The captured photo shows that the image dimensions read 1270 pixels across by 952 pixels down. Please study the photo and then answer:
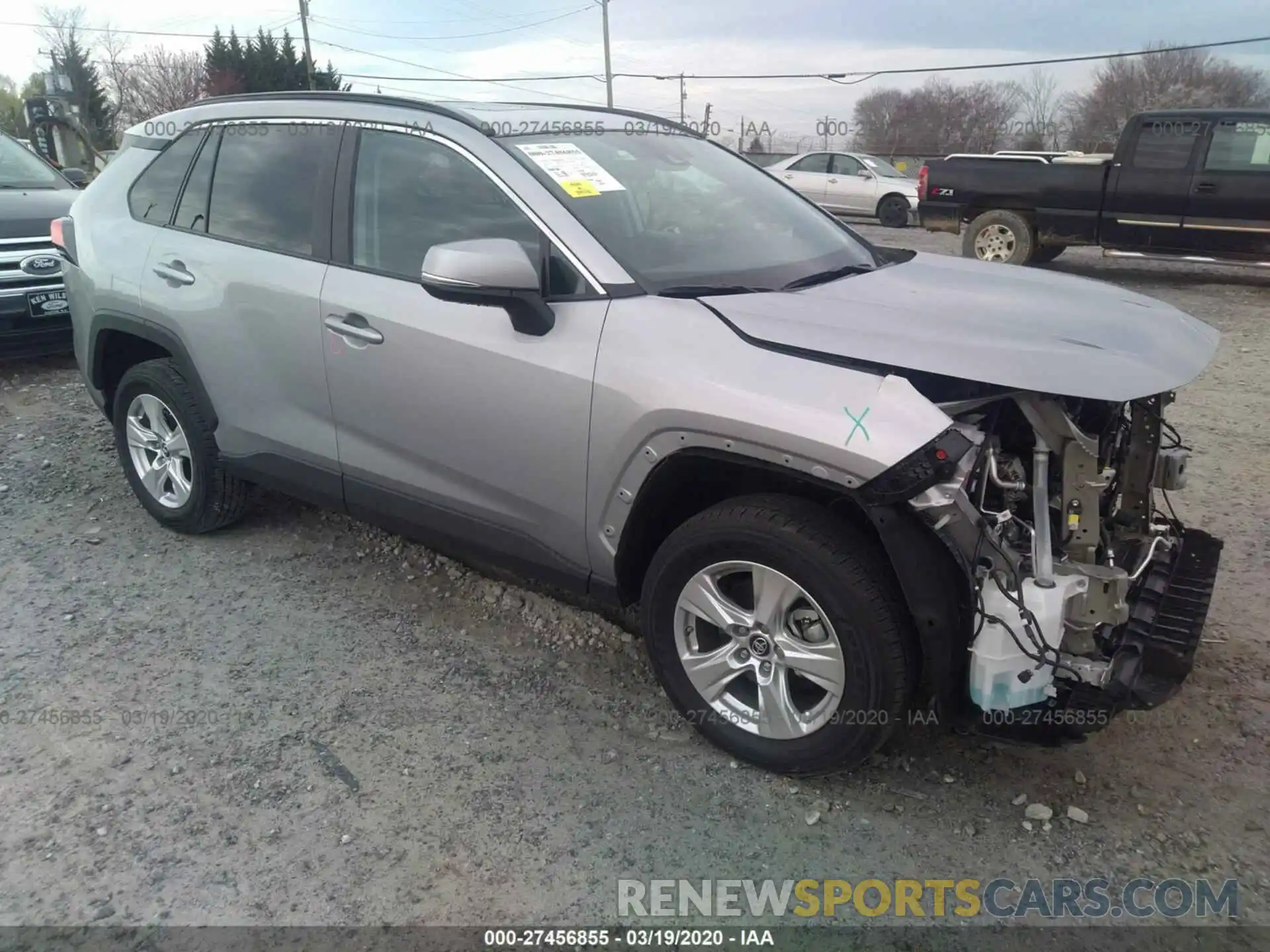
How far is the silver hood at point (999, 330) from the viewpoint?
232 cm

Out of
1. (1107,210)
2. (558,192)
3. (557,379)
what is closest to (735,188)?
(558,192)

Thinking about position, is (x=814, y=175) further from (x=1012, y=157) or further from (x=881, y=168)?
(x=1012, y=157)

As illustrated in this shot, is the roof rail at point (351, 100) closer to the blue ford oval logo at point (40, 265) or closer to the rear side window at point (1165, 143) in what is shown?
the blue ford oval logo at point (40, 265)

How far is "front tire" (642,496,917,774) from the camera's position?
8.13ft

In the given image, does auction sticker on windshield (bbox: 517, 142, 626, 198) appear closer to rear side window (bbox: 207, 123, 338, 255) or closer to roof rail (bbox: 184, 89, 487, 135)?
roof rail (bbox: 184, 89, 487, 135)

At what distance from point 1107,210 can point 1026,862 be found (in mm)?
10419

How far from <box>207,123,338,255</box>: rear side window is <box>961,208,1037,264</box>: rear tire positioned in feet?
31.2

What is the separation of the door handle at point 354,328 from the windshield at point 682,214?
763 mm

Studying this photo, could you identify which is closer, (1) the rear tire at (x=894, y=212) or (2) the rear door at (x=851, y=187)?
(1) the rear tire at (x=894, y=212)

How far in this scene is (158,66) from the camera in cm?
5662

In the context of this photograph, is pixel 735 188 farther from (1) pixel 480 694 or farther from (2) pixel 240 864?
(2) pixel 240 864

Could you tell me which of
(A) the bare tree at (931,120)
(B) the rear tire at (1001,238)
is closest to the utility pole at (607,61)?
(A) the bare tree at (931,120)

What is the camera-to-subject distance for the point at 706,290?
112 inches

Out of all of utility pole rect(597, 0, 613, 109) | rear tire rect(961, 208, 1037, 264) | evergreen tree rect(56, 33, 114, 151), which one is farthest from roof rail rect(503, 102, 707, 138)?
evergreen tree rect(56, 33, 114, 151)
